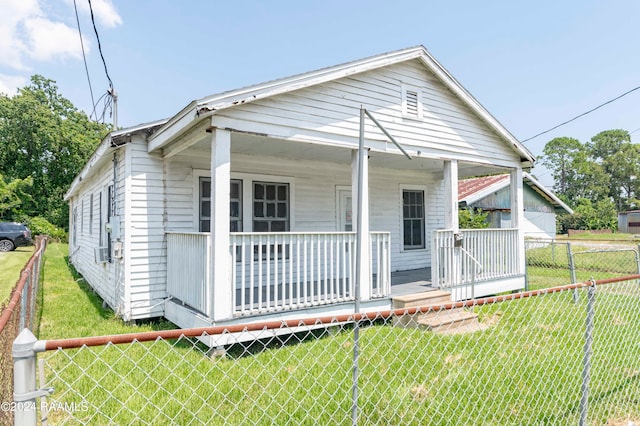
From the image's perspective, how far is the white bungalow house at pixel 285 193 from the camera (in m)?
4.98

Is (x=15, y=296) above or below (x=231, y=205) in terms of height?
below

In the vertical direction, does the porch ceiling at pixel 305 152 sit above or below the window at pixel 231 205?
above

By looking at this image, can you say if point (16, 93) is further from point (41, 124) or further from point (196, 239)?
point (196, 239)

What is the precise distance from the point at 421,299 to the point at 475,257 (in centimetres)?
216

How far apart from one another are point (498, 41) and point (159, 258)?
10719mm

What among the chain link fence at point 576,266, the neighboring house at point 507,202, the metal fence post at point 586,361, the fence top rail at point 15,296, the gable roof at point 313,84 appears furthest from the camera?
the neighboring house at point 507,202

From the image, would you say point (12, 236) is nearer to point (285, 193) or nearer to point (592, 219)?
point (285, 193)

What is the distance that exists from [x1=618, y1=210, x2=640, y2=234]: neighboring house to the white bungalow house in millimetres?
54463

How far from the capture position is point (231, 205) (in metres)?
7.14

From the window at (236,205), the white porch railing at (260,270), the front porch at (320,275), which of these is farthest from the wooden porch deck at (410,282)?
the window at (236,205)

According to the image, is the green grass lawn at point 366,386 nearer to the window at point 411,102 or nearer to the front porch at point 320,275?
the front porch at point 320,275

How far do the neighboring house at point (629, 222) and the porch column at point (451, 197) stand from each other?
2178 inches

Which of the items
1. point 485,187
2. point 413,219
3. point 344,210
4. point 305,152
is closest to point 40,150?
point 344,210

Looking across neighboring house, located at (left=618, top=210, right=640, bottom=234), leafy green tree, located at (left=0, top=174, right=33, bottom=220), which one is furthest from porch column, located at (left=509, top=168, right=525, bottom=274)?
neighboring house, located at (left=618, top=210, right=640, bottom=234)
